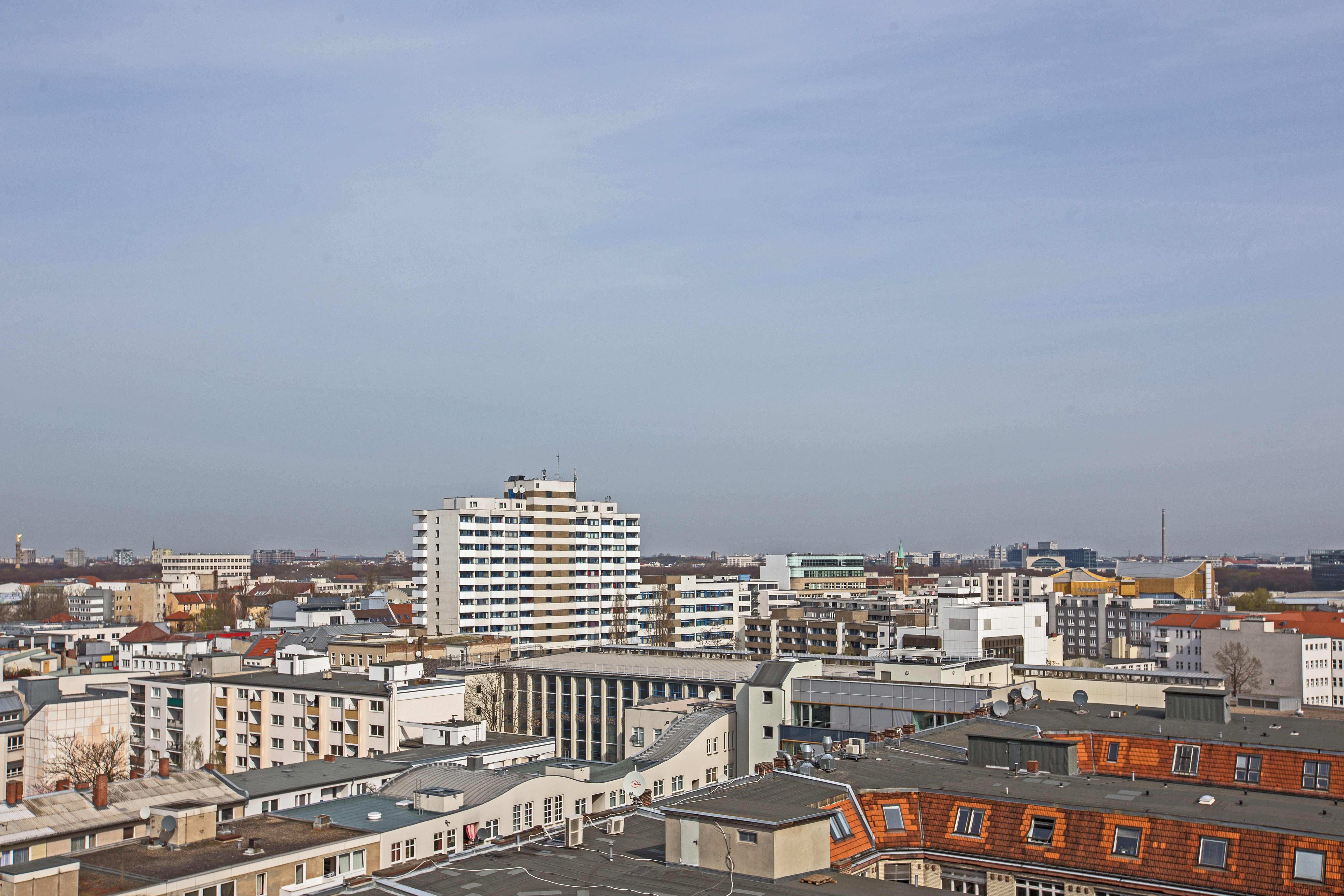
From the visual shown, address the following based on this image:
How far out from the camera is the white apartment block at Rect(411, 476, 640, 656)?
153000mm

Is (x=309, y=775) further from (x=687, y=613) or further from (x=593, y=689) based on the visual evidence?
(x=687, y=613)

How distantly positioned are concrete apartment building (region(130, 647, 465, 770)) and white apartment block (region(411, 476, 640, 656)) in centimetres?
6205

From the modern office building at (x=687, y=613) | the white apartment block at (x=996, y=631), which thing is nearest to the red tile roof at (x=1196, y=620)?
the white apartment block at (x=996, y=631)

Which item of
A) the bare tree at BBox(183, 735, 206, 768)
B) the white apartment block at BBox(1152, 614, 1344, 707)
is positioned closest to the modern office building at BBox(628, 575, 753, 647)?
the white apartment block at BBox(1152, 614, 1344, 707)

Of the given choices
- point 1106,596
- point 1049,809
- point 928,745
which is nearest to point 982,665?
point 928,745

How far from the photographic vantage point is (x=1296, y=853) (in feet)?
84.8

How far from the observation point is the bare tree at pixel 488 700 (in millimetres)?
88438

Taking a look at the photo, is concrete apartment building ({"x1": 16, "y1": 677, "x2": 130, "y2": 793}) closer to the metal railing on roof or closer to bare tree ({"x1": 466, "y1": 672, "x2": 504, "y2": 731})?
the metal railing on roof

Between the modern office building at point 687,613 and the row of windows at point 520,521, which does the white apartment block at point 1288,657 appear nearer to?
the modern office building at point 687,613

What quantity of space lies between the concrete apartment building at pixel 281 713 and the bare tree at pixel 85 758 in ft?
4.36

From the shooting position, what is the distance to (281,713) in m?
77.9

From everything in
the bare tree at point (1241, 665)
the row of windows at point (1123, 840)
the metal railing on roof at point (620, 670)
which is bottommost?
the bare tree at point (1241, 665)

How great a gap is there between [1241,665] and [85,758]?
361 ft

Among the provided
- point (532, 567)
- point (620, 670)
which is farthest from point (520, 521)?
point (620, 670)
